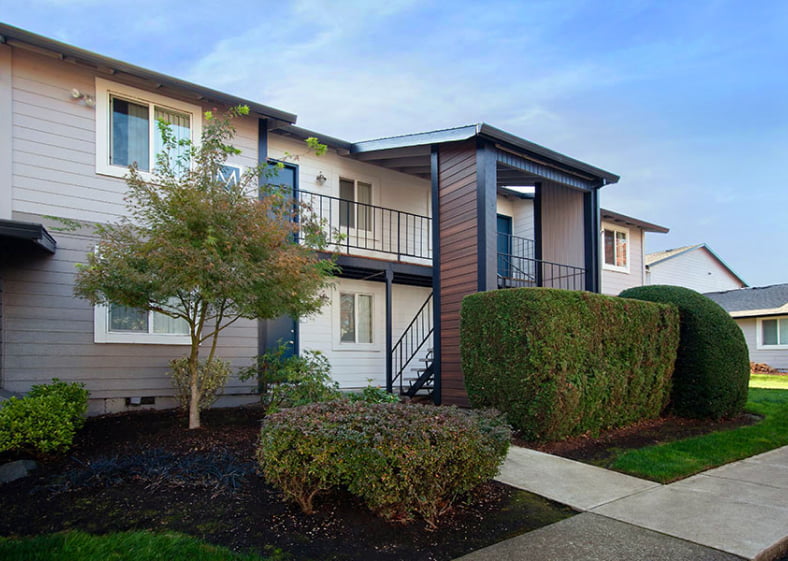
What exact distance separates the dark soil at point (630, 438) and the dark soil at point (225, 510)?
1.71 metres

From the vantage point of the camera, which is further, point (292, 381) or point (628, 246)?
point (628, 246)

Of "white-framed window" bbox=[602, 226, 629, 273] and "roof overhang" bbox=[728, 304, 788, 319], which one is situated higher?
"white-framed window" bbox=[602, 226, 629, 273]

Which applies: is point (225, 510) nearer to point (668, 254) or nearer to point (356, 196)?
point (356, 196)

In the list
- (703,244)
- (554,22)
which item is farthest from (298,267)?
(703,244)

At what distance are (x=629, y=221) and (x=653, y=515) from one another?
13.4m

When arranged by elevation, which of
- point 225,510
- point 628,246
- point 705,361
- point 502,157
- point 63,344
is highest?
point 502,157

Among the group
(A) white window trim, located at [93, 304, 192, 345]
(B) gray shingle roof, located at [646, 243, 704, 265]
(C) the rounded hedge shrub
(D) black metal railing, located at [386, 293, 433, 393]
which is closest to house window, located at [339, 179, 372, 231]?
(D) black metal railing, located at [386, 293, 433, 393]

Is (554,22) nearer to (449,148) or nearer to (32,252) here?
(449,148)

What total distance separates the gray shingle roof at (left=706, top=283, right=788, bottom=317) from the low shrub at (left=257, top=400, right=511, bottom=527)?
20502 millimetres

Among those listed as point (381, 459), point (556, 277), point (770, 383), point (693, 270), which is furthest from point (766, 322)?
point (381, 459)

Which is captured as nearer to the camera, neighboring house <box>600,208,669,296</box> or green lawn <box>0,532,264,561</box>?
green lawn <box>0,532,264,561</box>

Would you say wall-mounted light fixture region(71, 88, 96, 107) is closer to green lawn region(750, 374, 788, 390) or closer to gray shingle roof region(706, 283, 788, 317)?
green lawn region(750, 374, 788, 390)

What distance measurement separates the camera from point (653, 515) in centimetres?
441

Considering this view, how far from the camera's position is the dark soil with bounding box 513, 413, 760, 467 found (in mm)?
6484
